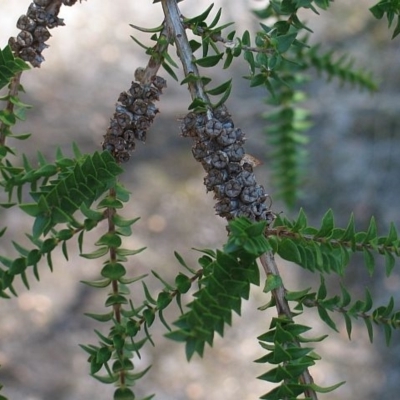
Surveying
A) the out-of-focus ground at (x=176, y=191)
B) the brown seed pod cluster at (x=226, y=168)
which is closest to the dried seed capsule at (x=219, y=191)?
the brown seed pod cluster at (x=226, y=168)

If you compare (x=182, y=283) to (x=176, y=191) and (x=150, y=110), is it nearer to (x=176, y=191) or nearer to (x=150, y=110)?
(x=150, y=110)

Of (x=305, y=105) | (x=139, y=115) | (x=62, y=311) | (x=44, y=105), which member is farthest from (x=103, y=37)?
(x=139, y=115)

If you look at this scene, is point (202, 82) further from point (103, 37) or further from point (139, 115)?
point (103, 37)

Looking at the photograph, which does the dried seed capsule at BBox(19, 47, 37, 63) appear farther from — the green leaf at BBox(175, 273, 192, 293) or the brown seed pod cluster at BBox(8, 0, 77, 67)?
the green leaf at BBox(175, 273, 192, 293)

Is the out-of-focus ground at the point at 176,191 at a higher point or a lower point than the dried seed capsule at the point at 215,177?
higher

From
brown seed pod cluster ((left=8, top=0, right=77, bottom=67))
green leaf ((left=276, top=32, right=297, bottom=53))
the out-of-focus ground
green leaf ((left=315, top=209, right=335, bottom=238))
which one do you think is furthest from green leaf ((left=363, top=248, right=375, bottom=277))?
the out-of-focus ground

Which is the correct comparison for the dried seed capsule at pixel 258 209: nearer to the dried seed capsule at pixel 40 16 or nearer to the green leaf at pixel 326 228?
the green leaf at pixel 326 228

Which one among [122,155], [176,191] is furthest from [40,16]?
[176,191]
